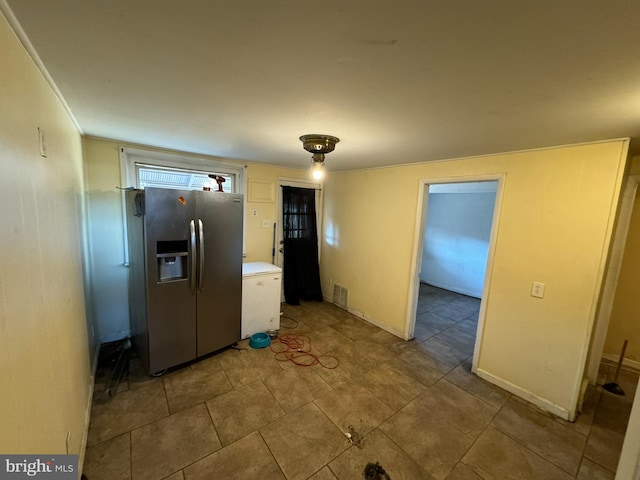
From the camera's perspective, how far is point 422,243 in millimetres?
3125

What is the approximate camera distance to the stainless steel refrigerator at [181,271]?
2.21 meters

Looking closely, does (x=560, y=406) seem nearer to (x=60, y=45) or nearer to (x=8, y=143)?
(x=8, y=143)

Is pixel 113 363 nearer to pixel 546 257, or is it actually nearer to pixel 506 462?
pixel 506 462

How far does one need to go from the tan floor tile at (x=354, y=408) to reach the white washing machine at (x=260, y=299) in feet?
4.06

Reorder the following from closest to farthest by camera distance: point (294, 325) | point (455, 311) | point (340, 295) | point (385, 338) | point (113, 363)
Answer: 1. point (113, 363)
2. point (385, 338)
3. point (294, 325)
4. point (340, 295)
5. point (455, 311)

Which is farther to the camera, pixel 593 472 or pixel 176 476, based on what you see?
pixel 593 472

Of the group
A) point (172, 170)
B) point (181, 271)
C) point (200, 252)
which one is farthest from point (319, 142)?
point (172, 170)

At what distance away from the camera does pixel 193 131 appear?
6.98 ft

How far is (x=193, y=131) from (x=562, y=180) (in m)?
3.06

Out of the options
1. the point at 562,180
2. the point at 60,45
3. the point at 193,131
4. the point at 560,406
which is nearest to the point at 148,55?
the point at 60,45

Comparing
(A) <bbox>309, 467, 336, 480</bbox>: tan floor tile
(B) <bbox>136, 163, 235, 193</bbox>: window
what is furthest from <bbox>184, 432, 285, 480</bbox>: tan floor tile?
(B) <bbox>136, 163, 235, 193</bbox>: window

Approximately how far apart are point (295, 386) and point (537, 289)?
2.30 m

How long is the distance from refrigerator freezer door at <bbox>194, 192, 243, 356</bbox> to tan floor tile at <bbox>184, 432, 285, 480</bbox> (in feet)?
3.62

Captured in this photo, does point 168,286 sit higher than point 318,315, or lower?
higher
